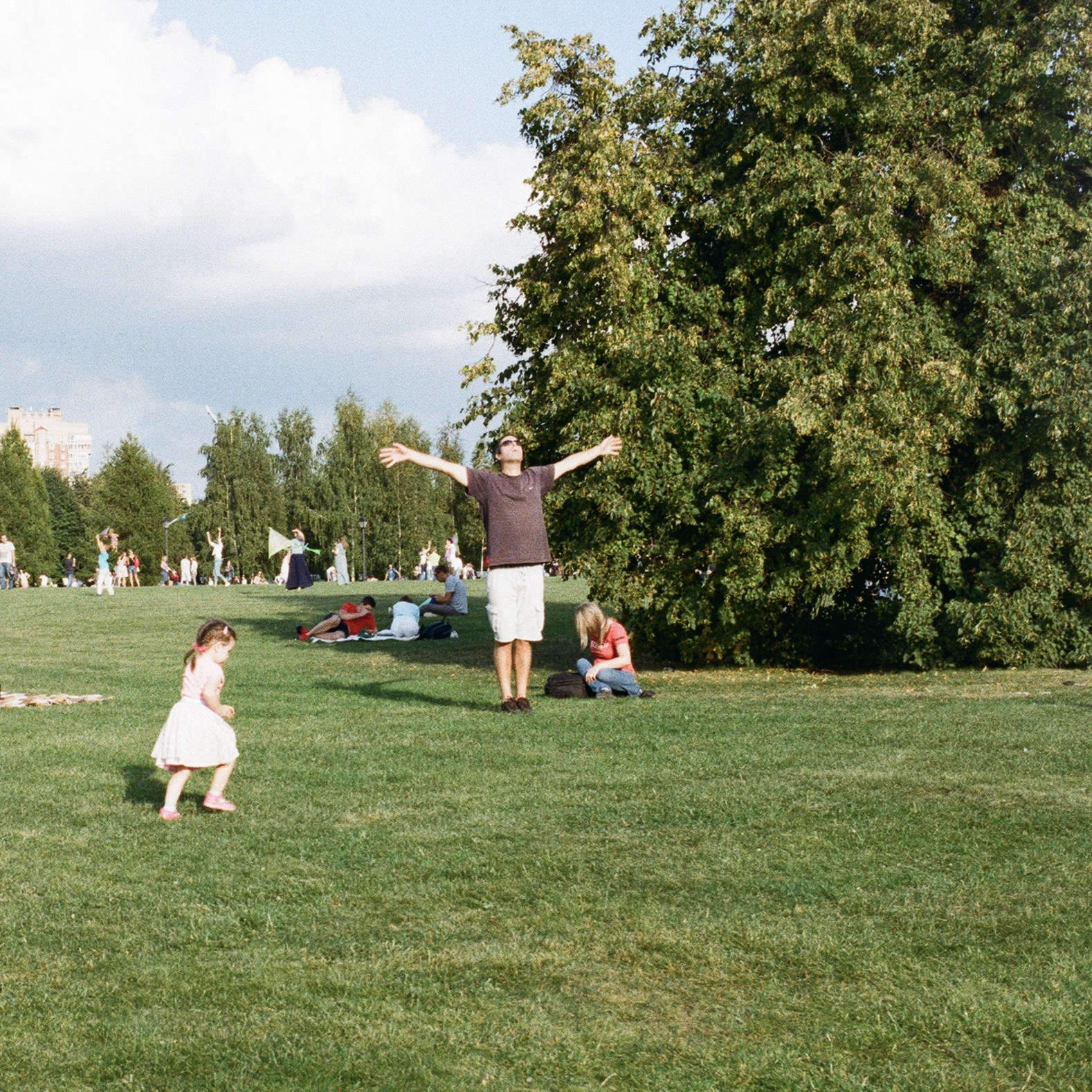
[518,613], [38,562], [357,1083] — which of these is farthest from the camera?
[38,562]

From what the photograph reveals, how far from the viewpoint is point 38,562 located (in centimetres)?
8856

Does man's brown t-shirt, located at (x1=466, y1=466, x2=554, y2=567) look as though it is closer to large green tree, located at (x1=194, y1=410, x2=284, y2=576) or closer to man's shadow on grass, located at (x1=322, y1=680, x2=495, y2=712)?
man's shadow on grass, located at (x1=322, y1=680, x2=495, y2=712)

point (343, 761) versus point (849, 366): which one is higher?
point (849, 366)

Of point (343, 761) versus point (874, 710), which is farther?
point (874, 710)

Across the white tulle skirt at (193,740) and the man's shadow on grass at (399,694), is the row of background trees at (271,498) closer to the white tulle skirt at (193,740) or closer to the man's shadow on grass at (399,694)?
the man's shadow on grass at (399,694)

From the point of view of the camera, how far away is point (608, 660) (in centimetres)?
1382

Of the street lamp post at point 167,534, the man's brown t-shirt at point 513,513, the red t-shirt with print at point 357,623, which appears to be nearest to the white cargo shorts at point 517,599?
the man's brown t-shirt at point 513,513

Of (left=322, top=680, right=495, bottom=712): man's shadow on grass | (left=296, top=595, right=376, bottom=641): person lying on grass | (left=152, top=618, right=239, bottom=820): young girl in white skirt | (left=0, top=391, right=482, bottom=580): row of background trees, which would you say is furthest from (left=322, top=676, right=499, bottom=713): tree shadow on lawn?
(left=0, top=391, right=482, bottom=580): row of background trees

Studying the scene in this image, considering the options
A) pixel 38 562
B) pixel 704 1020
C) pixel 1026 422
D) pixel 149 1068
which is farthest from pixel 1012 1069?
pixel 38 562

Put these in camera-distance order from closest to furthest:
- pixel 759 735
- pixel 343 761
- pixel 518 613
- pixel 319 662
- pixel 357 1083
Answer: pixel 357 1083 < pixel 343 761 < pixel 759 735 < pixel 518 613 < pixel 319 662

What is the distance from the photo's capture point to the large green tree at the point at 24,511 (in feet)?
287

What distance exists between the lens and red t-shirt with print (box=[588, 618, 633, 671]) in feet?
45.4

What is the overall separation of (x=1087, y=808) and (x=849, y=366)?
8981 mm

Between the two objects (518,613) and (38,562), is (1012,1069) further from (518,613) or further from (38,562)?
(38,562)
